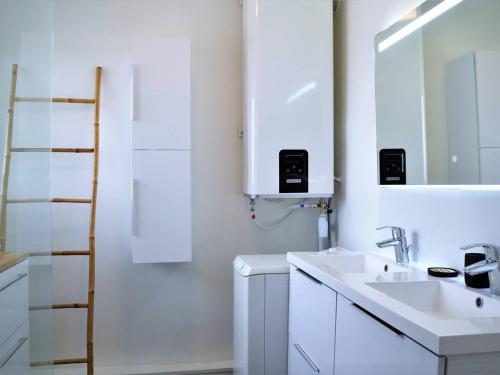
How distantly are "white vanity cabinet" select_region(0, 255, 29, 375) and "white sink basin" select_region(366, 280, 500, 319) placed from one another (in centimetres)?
110

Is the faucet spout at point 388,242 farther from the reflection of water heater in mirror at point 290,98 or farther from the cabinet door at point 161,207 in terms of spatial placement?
the cabinet door at point 161,207

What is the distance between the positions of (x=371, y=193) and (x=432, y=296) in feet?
2.89

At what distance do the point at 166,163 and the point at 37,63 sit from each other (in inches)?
40.7

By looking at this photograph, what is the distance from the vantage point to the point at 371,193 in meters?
2.19

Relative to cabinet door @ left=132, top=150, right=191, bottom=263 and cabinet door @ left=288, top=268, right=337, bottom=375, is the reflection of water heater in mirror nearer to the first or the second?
cabinet door @ left=132, top=150, right=191, bottom=263

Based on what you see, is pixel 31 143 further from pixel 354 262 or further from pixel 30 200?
pixel 354 262

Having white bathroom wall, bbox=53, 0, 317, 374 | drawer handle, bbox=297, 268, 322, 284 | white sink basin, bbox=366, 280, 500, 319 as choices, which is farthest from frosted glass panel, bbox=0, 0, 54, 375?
white sink basin, bbox=366, 280, 500, 319

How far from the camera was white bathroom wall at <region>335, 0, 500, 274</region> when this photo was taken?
1.46m

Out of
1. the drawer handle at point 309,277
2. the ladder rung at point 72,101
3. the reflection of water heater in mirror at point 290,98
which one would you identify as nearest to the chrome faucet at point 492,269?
the drawer handle at point 309,277

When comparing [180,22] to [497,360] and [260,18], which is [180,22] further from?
[497,360]

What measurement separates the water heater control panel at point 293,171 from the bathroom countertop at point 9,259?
1400 mm

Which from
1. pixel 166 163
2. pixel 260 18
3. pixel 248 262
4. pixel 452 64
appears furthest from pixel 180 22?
pixel 452 64

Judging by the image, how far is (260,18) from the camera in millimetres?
2348

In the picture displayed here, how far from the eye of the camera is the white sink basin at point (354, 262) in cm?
184
